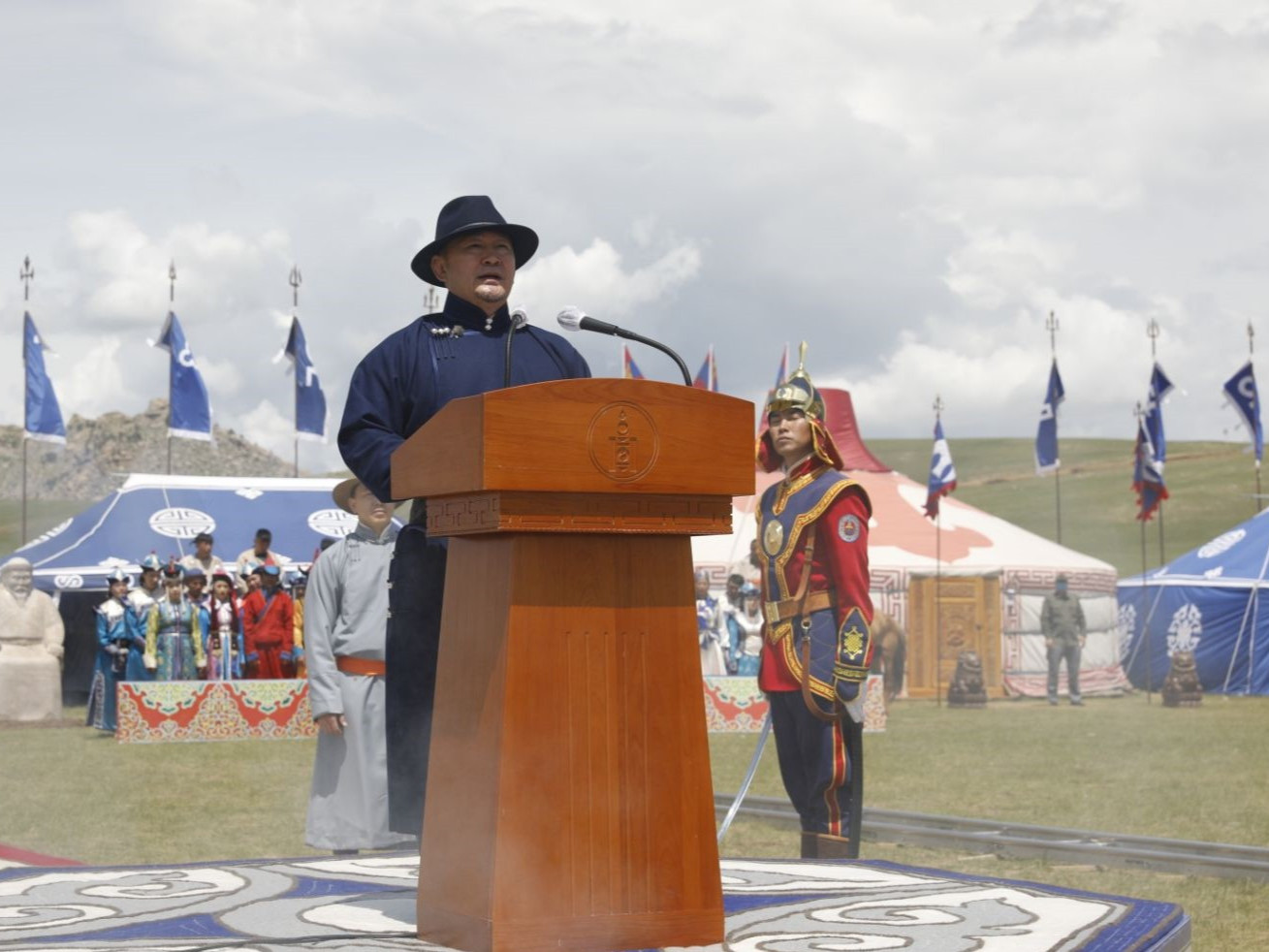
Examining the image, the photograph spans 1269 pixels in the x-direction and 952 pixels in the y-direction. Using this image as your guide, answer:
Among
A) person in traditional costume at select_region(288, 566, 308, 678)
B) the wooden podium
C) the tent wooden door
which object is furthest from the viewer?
the tent wooden door

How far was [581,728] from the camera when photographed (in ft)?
12.5

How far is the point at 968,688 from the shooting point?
78.5 ft

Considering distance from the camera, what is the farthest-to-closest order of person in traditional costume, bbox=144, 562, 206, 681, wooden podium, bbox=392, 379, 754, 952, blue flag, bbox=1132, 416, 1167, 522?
blue flag, bbox=1132, 416, 1167, 522
person in traditional costume, bbox=144, 562, 206, 681
wooden podium, bbox=392, 379, 754, 952

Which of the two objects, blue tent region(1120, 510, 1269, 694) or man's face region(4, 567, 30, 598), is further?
blue tent region(1120, 510, 1269, 694)

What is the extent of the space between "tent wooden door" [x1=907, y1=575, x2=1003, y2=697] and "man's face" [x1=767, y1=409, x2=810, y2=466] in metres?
19.2

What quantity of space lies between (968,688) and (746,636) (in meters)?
4.64

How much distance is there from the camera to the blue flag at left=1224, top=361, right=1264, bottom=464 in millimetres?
31641

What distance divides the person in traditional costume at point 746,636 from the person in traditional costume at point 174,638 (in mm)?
→ 5734

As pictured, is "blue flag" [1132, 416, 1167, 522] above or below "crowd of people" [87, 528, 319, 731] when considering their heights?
above

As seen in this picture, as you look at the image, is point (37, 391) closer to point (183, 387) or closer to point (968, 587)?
point (183, 387)

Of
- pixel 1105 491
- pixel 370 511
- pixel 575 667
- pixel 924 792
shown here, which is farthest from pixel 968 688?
pixel 1105 491

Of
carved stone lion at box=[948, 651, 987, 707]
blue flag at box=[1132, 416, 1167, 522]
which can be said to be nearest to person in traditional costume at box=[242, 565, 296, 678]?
carved stone lion at box=[948, 651, 987, 707]

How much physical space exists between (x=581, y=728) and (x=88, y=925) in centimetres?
135

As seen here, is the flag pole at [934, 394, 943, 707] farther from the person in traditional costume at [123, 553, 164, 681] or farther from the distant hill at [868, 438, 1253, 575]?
the distant hill at [868, 438, 1253, 575]
